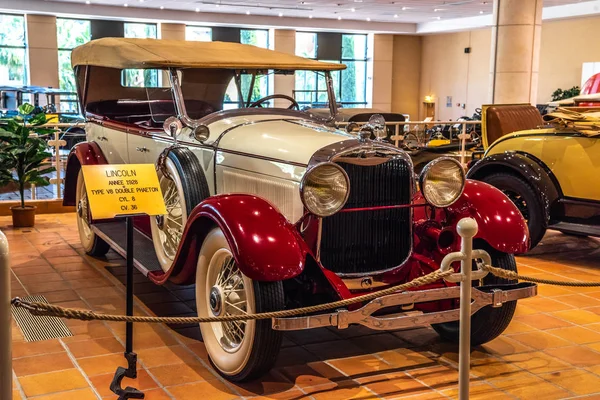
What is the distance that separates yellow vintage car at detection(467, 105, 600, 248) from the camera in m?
6.28

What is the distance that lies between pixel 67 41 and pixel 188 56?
70.3 ft

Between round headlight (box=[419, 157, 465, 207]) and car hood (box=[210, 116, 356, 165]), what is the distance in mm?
498

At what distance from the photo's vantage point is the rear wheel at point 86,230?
6.30 meters

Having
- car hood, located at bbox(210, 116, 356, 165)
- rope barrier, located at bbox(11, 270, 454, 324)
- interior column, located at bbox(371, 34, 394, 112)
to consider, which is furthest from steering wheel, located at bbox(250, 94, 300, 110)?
interior column, located at bbox(371, 34, 394, 112)

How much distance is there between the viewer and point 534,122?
7.98m

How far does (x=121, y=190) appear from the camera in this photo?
376 cm

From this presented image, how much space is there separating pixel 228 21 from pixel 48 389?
23.2 metres

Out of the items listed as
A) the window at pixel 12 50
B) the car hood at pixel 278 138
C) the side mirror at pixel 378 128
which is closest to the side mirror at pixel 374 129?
the side mirror at pixel 378 128

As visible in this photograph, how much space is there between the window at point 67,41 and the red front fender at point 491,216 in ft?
72.9

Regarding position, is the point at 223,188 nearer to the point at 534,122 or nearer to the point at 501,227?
the point at 501,227

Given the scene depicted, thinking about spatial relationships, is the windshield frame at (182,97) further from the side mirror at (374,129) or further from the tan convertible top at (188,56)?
the side mirror at (374,129)

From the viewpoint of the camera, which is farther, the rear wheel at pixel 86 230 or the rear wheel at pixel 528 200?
the rear wheel at pixel 528 200

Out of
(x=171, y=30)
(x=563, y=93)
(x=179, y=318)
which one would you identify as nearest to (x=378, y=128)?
(x=179, y=318)

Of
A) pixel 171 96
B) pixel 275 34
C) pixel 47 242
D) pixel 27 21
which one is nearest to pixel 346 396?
pixel 171 96
